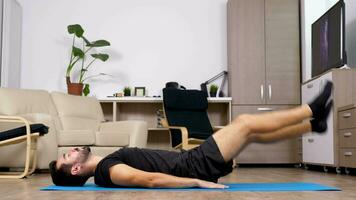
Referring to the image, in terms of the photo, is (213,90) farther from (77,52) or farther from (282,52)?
(77,52)

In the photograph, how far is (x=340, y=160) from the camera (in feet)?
15.3

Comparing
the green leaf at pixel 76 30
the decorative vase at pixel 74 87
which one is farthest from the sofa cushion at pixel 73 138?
the green leaf at pixel 76 30

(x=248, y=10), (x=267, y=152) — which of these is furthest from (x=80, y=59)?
(x=267, y=152)

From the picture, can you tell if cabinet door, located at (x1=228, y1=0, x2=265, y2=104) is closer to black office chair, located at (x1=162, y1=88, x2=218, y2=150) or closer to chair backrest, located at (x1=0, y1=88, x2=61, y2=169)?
black office chair, located at (x1=162, y1=88, x2=218, y2=150)

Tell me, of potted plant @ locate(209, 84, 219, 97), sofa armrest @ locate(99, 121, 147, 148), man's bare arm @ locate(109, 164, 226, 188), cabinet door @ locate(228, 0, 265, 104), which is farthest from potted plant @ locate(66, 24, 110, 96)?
man's bare arm @ locate(109, 164, 226, 188)

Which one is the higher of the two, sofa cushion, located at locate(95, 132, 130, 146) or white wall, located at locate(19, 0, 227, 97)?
white wall, located at locate(19, 0, 227, 97)

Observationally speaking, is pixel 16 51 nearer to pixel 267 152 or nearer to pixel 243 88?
pixel 243 88

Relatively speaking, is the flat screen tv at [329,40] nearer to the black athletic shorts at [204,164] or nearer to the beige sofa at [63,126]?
the beige sofa at [63,126]

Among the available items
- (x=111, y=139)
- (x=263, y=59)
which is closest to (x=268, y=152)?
(x=263, y=59)

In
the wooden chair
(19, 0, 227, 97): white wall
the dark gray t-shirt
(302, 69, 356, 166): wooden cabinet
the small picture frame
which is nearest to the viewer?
the dark gray t-shirt

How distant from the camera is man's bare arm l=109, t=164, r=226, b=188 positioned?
250 cm

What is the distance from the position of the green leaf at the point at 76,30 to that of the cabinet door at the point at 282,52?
2.45 metres

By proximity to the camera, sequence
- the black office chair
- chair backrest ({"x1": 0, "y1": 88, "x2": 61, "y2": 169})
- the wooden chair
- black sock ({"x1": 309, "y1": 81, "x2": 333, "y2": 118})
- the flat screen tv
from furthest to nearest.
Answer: the black office chair, the flat screen tv, chair backrest ({"x1": 0, "y1": 88, "x2": 61, "y2": 169}), the wooden chair, black sock ({"x1": 309, "y1": 81, "x2": 333, "y2": 118})

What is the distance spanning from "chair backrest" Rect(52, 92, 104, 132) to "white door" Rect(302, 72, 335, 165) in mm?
2462
